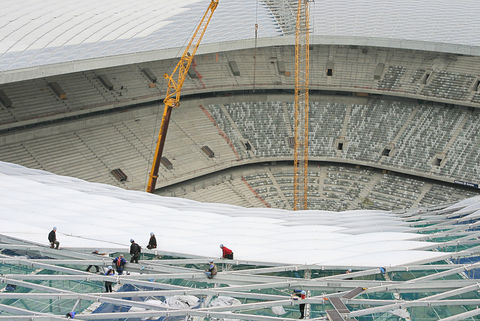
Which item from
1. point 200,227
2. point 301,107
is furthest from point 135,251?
point 301,107

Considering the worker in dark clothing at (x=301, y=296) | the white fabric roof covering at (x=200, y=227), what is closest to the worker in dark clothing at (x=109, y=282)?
the white fabric roof covering at (x=200, y=227)

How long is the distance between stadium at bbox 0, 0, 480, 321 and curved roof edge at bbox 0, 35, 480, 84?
137mm

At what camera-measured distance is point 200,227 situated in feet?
65.2

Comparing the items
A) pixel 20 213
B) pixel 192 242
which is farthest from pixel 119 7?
pixel 192 242

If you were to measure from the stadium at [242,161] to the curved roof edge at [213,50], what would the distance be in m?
0.14

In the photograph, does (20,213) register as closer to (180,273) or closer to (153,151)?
(180,273)

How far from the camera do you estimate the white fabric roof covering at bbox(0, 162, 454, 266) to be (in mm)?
16297

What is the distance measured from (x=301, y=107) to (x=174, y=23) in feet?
55.0

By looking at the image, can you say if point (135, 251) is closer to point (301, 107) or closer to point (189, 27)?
point (189, 27)

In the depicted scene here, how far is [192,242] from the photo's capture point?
57.8 ft

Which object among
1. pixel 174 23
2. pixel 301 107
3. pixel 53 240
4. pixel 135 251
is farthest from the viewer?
pixel 301 107

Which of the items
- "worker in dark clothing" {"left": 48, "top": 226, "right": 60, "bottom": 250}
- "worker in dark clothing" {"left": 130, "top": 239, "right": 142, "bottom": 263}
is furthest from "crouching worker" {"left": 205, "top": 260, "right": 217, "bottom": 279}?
"worker in dark clothing" {"left": 48, "top": 226, "right": 60, "bottom": 250}

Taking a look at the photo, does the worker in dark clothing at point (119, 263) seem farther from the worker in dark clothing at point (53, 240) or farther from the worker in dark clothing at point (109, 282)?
the worker in dark clothing at point (53, 240)

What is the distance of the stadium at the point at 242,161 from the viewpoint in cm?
1405
